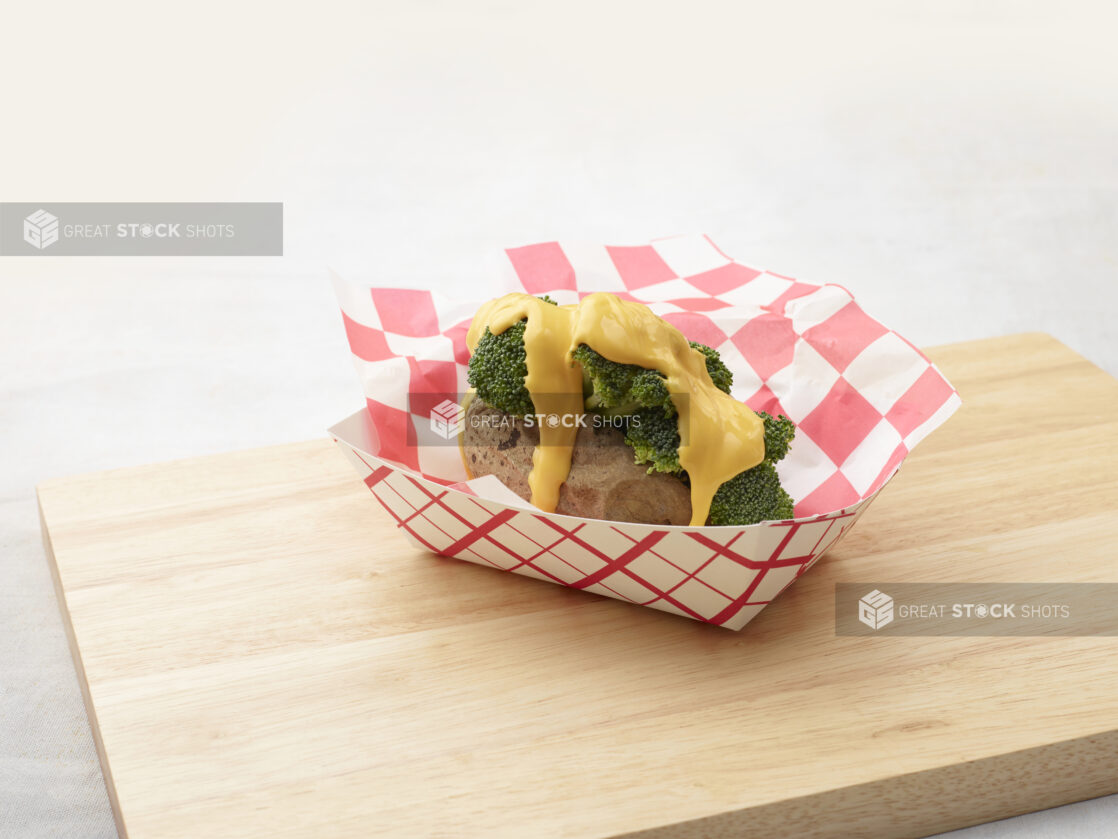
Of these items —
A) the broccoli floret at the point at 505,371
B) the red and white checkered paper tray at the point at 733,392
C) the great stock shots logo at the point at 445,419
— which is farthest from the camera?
the great stock shots logo at the point at 445,419

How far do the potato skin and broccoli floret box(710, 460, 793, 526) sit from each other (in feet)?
0.13

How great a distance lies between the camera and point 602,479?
1452 mm

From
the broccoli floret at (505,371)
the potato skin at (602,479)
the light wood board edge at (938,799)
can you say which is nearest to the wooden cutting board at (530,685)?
the light wood board edge at (938,799)

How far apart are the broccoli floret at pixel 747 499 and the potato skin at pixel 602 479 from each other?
0.13ft

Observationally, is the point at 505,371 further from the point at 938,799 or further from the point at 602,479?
the point at 938,799

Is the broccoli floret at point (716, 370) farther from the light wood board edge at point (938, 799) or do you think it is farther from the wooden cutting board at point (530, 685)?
the light wood board edge at point (938, 799)

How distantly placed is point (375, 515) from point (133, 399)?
999 millimetres

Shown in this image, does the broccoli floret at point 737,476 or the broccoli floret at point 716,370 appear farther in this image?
the broccoli floret at point 716,370

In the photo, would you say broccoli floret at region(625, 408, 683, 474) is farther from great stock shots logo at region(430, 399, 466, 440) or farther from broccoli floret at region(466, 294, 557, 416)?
great stock shots logo at region(430, 399, 466, 440)

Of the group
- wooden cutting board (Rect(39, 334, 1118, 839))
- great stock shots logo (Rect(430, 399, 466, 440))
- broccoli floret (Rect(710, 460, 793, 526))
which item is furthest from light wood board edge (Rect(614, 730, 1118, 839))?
great stock shots logo (Rect(430, 399, 466, 440))

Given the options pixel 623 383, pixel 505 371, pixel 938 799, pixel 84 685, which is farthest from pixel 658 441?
pixel 84 685

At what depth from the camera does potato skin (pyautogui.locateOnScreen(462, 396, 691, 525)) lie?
144 centimetres

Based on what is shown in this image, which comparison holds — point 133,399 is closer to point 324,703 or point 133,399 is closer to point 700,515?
point 324,703

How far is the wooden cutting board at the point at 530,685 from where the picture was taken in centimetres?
122
